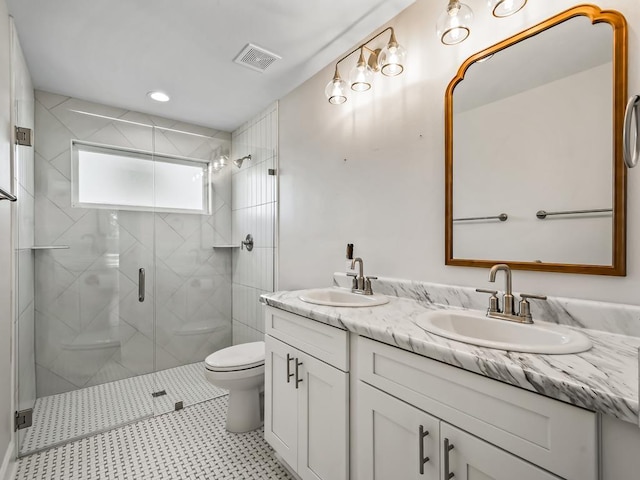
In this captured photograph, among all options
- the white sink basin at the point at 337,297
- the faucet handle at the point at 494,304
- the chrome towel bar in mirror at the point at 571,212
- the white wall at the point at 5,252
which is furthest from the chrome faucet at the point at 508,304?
the white wall at the point at 5,252

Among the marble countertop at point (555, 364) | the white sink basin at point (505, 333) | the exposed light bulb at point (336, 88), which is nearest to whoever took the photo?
the marble countertop at point (555, 364)

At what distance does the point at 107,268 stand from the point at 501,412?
2.51 metres

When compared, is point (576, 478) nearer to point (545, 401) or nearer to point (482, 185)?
point (545, 401)

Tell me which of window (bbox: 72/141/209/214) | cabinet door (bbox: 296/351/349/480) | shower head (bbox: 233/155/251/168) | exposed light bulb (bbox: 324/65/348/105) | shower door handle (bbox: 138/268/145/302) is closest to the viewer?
cabinet door (bbox: 296/351/349/480)

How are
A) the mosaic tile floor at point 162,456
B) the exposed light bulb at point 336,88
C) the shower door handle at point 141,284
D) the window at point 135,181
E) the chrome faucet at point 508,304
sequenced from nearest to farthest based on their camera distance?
the chrome faucet at point 508,304 → the mosaic tile floor at point 162,456 → the exposed light bulb at point 336,88 → the window at point 135,181 → the shower door handle at point 141,284

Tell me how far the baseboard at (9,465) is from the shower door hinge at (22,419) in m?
0.10

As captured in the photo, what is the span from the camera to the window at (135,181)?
227 cm

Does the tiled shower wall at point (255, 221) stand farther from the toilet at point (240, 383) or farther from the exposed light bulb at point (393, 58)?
the exposed light bulb at point (393, 58)

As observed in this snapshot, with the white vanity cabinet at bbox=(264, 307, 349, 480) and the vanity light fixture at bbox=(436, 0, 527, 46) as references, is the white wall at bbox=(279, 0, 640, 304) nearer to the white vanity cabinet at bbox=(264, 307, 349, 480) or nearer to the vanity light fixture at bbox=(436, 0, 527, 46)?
the vanity light fixture at bbox=(436, 0, 527, 46)

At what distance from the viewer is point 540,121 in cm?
117

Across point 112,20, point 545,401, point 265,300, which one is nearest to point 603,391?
point 545,401

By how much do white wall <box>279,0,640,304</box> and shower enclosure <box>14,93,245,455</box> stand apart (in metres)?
0.98

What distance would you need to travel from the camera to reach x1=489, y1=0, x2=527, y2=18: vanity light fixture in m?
1.11

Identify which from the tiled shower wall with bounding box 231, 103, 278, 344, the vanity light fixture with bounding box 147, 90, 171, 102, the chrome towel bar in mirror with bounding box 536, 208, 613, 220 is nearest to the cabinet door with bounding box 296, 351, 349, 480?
the chrome towel bar in mirror with bounding box 536, 208, 613, 220
